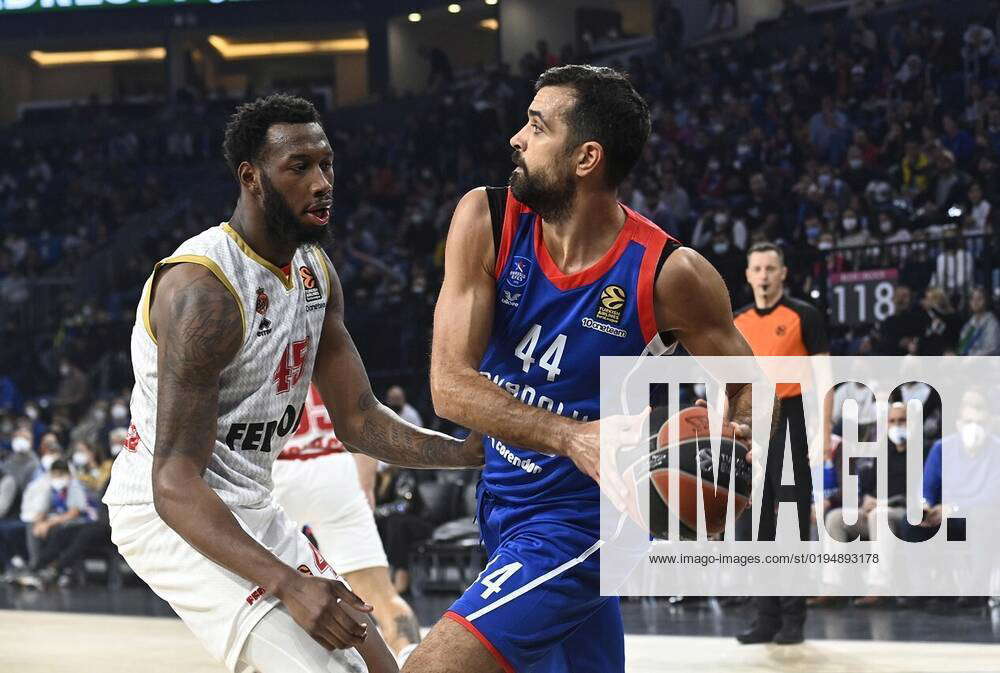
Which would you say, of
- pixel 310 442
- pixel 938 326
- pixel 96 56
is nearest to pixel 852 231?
pixel 938 326

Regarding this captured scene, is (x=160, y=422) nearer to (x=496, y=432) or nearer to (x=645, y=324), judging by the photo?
(x=496, y=432)

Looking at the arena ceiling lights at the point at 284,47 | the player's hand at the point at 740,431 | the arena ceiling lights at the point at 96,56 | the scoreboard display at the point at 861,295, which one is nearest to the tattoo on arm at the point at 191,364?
the player's hand at the point at 740,431

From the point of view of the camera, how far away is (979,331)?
9.77 metres

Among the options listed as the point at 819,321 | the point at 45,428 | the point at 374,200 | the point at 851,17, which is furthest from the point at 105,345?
the point at 819,321

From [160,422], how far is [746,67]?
615 inches

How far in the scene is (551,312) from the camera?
324cm

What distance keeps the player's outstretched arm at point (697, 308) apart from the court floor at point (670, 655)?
10.6 feet

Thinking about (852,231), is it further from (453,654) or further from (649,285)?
(453,654)

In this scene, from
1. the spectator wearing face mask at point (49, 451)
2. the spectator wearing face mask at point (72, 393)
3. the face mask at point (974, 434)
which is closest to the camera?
the face mask at point (974, 434)

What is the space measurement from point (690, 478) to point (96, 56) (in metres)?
29.3

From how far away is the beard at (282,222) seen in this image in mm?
3254

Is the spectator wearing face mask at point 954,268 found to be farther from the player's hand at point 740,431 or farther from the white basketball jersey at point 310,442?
the player's hand at point 740,431

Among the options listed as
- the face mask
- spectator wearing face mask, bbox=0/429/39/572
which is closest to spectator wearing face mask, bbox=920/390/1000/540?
the face mask

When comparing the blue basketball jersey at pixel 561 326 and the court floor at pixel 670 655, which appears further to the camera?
the court floor at pixel 670 655
